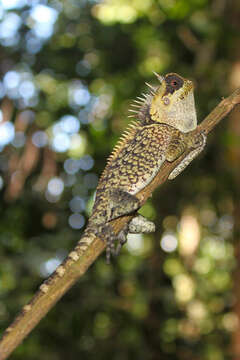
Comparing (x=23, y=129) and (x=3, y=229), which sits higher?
(x=23, y=129)

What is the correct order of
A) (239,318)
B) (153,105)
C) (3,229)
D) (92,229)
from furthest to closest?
(239,318) → (3,229) → (153,105) → (92,229)

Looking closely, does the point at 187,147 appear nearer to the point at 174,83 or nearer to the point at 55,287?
the point at 174,83

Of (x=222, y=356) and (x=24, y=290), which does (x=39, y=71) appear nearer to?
(x=24, y=290)

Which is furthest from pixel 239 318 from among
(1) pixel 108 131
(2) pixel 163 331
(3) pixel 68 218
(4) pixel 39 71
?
(4) pixel 39 71

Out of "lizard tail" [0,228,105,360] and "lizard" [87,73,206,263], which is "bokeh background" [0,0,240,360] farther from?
"lizard tail" [0,228,105,360]

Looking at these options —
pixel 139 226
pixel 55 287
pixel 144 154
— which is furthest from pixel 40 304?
pixel 144 154
